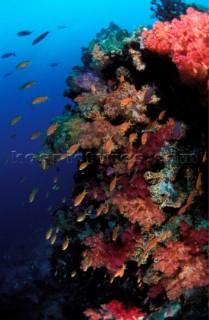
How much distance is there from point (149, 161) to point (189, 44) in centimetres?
203

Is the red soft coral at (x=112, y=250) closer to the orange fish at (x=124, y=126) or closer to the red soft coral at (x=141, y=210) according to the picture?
the red soft coral at (x=141, y=210)

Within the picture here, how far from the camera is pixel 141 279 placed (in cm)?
598

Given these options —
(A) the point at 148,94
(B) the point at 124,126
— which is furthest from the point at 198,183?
(A) the point at 148,94

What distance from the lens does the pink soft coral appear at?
4131 millimetres

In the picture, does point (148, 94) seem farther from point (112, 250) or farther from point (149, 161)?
point (112, 250)

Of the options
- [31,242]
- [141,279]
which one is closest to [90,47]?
[141,279]

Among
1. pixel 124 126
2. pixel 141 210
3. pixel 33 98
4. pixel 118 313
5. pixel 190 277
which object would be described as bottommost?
pixel 33 98

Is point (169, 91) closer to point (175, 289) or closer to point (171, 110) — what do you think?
point (171, 110)

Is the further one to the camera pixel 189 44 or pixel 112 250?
pixel 112 250

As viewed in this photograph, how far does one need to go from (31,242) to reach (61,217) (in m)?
13.2

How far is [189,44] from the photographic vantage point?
13.9ft

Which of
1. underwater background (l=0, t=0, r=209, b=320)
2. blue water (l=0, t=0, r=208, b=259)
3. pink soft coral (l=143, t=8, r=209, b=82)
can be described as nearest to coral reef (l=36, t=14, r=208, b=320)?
pink soft coral (l=143, t=8, r=209, b=82)

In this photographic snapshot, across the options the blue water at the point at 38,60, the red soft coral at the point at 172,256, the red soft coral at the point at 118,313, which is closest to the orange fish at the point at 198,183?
the red soft coral at the point at 172,256

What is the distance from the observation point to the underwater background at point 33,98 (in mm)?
23047
